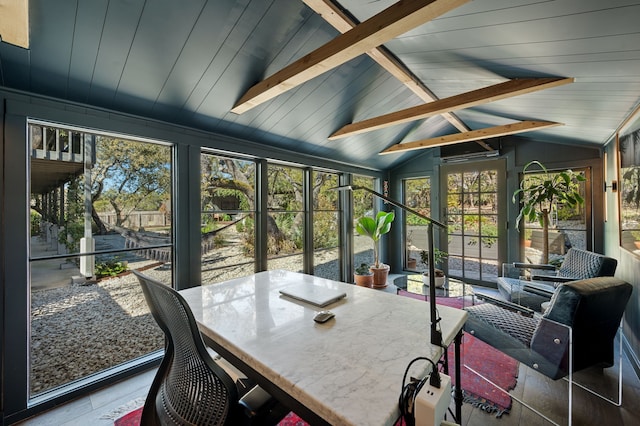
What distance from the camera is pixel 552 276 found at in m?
3.02

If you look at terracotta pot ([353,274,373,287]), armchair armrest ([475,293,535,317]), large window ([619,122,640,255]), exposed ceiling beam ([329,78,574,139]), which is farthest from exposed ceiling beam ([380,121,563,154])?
armchair armrest ([475,293,535,317])

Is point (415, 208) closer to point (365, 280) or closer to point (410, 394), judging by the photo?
point (365, 280)

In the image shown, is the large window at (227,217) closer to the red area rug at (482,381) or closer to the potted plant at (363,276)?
the red area rug at (482,381)

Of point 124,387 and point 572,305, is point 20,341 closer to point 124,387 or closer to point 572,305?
point 124,387

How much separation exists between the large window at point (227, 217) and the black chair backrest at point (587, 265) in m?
3.49

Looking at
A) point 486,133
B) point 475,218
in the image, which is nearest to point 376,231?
point 475,218

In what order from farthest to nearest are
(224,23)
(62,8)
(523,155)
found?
1. (523,155)
2. (224,23)
3. (62,8)

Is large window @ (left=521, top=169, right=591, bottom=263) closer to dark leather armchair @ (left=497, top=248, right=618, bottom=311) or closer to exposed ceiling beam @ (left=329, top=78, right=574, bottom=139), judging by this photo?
dark leather armchair @ (left=497, top=248, right=618, bottom=311)

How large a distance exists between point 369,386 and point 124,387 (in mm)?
2245

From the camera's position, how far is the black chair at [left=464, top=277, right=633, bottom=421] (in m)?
1.58

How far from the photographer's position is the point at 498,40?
1644 millimetres

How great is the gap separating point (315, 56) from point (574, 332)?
2321mm

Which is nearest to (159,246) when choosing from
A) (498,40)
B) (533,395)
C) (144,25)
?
(144,25)

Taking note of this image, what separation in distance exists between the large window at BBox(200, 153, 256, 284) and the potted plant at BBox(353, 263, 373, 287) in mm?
1905
